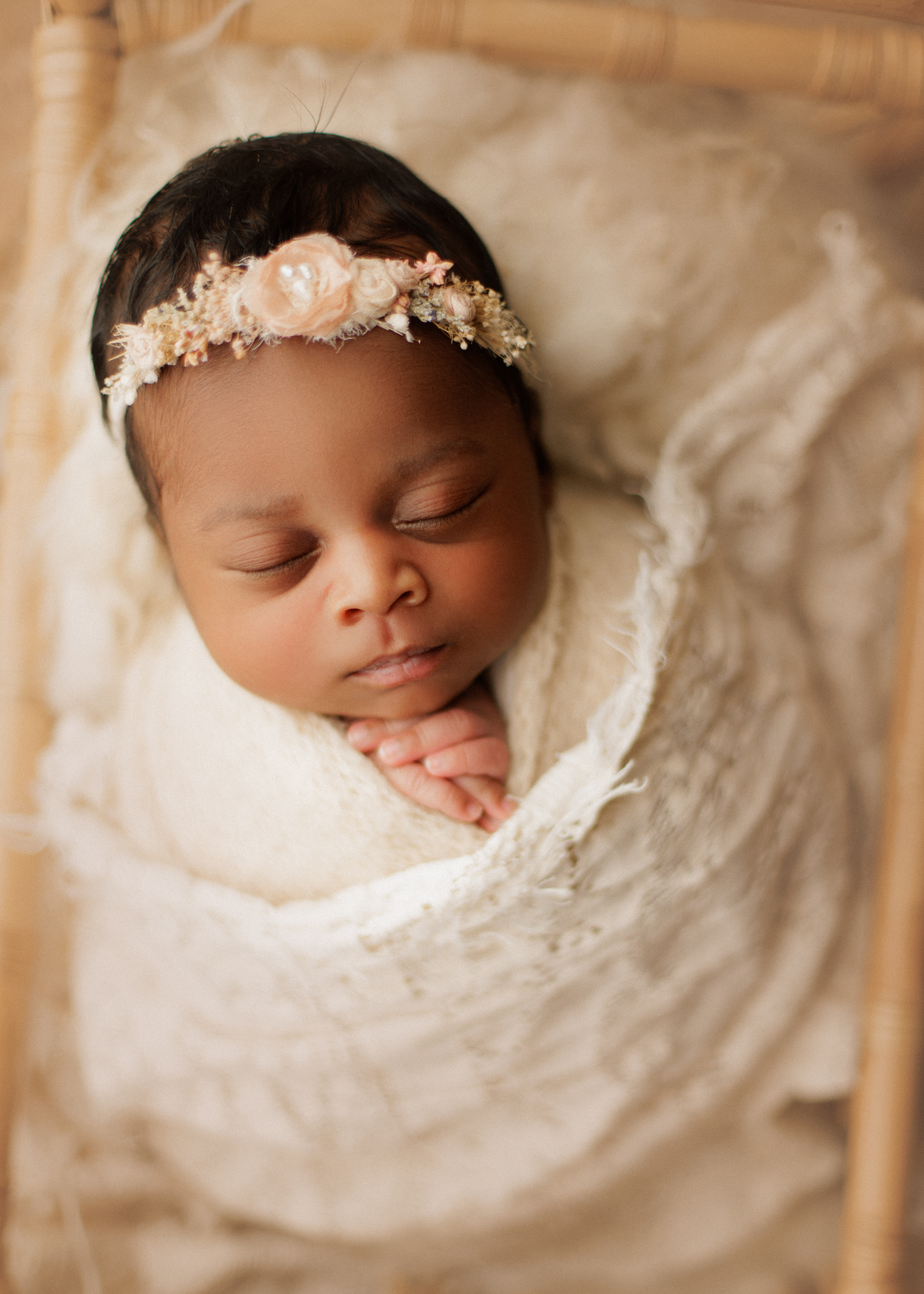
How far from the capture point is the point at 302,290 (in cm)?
74

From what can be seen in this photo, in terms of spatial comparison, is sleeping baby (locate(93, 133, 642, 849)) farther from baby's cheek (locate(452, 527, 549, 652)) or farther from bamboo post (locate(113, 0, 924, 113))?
bamboo post (locate(113, 0, 924, 113))

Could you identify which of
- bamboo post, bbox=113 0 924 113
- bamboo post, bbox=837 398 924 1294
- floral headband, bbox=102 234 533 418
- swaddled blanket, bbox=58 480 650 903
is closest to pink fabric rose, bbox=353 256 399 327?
floral headband, bbox=102 234 533 418

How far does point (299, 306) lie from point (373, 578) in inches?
8.8

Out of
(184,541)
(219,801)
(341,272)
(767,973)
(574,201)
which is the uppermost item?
(574,201)

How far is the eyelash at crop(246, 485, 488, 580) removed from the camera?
835 mm

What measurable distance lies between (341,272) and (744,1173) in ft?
3.65

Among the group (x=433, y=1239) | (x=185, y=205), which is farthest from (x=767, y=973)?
(x=185, y=205)

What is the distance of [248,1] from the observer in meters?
Answer: 1.00

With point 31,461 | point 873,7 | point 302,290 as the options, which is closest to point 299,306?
point 302,290

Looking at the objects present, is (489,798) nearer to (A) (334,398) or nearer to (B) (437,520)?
(B) (437,520)

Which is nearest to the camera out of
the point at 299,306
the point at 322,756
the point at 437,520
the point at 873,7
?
the point at 299,306

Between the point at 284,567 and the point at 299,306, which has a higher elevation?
the point at 299,306

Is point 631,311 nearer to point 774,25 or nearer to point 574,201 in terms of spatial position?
point 574,201

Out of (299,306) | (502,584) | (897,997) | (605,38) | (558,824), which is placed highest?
(605,38)
